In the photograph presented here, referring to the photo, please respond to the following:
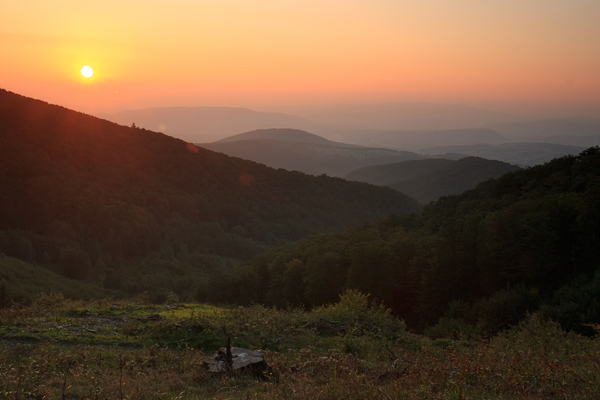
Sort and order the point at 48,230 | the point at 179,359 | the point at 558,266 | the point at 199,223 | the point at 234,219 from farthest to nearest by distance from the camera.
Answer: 1. the point at 234,219
2. the point at 199,223
3. the point at 48,230
4. the point at 558,266
5. the point at 179,359

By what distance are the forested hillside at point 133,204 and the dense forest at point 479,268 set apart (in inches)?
695

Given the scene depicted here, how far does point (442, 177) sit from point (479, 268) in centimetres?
10227

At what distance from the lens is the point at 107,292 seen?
35.9 meters

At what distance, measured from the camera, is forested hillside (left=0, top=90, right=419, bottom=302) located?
42062mm

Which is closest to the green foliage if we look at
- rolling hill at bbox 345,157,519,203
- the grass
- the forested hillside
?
the forested hillside

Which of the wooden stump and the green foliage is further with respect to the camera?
the green foliage

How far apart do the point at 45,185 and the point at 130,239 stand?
10.6 metres

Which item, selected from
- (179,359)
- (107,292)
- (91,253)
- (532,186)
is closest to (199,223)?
(91,253)

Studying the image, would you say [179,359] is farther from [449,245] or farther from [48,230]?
[48,230]

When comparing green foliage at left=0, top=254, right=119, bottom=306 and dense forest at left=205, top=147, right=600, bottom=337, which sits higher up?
dense forest at left=205, top=147, right=600, bottom=337

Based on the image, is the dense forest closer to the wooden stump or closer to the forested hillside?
the wooden stump

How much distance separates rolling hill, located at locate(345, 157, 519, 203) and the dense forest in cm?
7356

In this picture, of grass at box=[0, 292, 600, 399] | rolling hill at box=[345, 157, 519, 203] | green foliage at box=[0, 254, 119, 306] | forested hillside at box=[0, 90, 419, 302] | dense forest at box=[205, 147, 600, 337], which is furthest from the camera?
rolling hill at box=[345, 157, 519, 203]

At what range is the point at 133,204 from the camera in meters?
52.2
